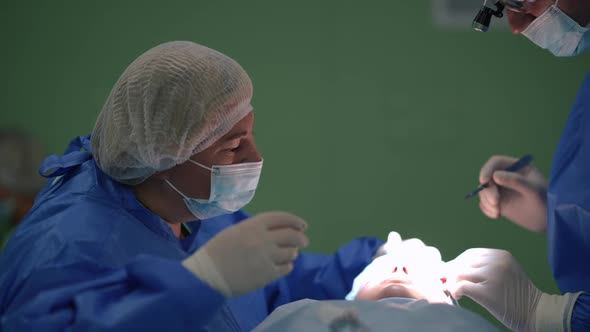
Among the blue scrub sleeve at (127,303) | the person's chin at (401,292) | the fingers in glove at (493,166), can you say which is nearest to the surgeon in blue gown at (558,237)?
the person's chin at (401,292)

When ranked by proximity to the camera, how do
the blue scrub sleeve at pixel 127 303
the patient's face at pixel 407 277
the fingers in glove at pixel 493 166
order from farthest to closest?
1. the fingers in glove at pixel 493 166
2. the patient's face at pixel 407 277
3. the blue scrub sleeve at pixel 127 303

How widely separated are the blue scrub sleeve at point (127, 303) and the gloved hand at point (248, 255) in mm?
37

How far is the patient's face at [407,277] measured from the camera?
1.89 metres

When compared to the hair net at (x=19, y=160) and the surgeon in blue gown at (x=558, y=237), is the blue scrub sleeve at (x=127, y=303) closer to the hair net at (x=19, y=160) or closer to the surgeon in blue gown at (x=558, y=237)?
the surgeon in blue gown at (x=558, y=237)

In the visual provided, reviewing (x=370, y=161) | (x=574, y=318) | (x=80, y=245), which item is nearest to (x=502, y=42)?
(x=370, y=161)

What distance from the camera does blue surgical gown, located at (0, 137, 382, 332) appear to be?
4.49ft

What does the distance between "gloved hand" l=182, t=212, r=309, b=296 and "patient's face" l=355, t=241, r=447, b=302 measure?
0.52m

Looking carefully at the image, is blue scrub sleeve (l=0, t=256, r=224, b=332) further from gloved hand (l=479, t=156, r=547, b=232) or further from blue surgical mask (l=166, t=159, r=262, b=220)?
gloved hand (l=479, t=156, r=547, b=232)

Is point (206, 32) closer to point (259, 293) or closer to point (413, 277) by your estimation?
point (259, 293)

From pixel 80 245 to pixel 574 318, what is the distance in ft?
4.32

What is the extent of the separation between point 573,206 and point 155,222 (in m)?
1.22

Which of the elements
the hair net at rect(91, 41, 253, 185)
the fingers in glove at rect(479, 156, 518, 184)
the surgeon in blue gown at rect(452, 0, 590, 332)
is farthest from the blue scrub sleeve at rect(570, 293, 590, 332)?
the hair net at rect(91, 41, 253, 185)

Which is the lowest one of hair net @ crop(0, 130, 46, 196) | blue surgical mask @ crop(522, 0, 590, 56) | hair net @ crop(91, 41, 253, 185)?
hair net @ crop(0, 130, 46, 196)

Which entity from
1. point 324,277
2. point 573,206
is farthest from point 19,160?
point 573,206
